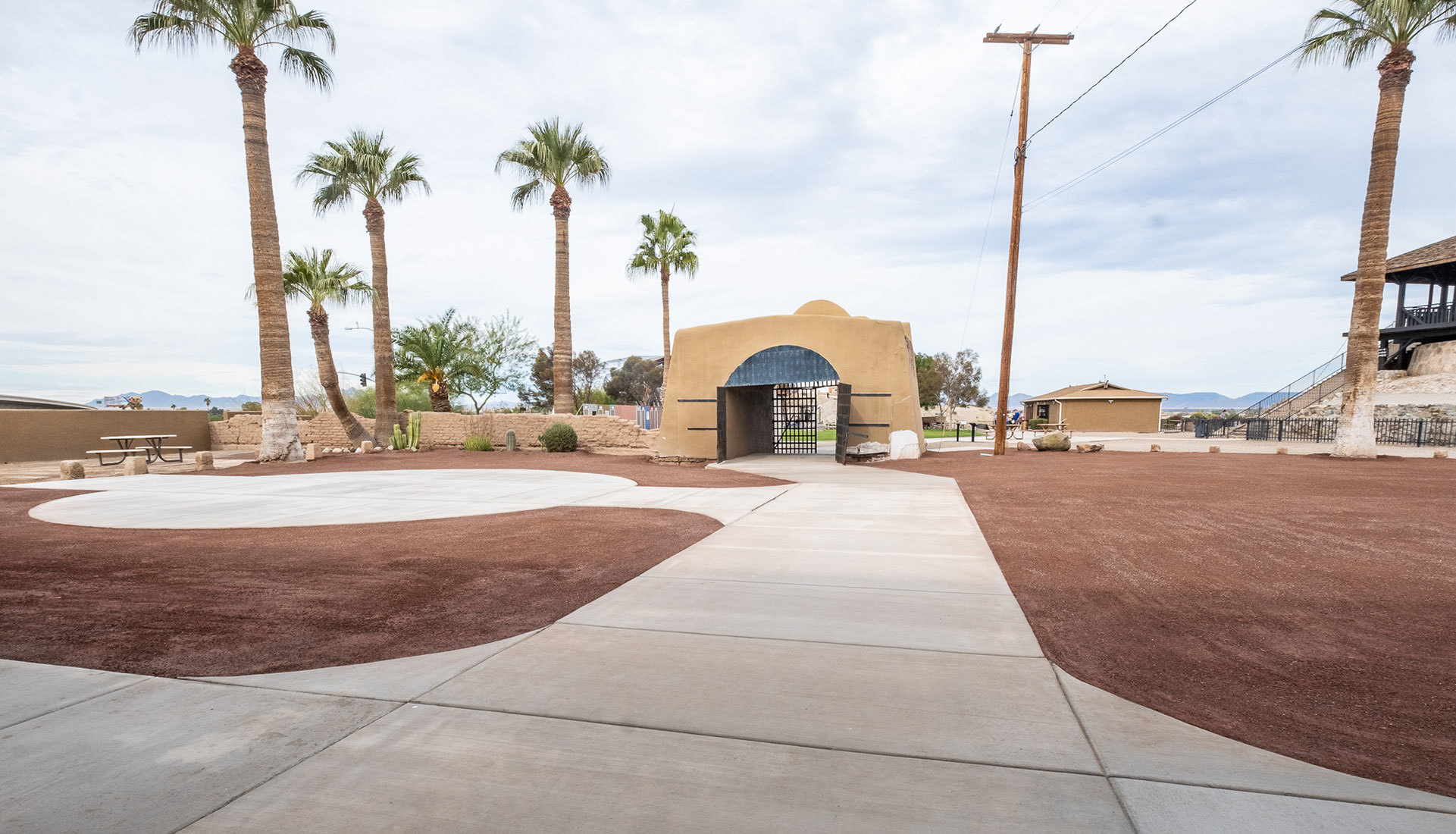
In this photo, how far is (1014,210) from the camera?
1980cm

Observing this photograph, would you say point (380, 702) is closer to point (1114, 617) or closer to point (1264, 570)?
point (1114, 617)

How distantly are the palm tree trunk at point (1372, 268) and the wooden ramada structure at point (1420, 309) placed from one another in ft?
68.8

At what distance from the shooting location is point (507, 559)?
22.0 ft

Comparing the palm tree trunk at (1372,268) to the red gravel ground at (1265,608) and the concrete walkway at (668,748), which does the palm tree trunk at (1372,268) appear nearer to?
the red gravel ground at (1265,608)

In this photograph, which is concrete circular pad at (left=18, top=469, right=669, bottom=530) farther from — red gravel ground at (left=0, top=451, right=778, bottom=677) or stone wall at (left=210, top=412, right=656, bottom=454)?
stone wall at (left=210, top=412, right=656, bottom=454)

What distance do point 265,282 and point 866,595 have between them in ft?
66.3

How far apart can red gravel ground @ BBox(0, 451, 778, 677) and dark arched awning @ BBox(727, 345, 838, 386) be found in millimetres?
9968

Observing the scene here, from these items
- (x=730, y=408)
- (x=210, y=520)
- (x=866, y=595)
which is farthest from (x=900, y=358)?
(x=210, y=520)

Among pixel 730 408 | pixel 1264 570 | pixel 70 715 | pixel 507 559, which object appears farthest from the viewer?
pixel 730 408

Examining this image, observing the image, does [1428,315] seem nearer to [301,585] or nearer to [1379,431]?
[1379,431]

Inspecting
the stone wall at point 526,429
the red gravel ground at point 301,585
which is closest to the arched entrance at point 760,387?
the stone wall at point 526,429

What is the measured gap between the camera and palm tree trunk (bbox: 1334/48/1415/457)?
17422mm

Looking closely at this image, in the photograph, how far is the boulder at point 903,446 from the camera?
18.3 meters

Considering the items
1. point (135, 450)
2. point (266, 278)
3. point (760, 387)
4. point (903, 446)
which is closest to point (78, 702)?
point (903, 446)
